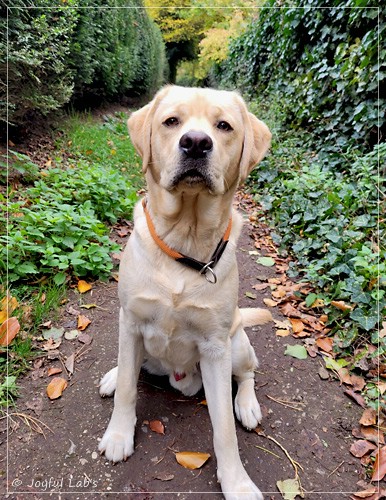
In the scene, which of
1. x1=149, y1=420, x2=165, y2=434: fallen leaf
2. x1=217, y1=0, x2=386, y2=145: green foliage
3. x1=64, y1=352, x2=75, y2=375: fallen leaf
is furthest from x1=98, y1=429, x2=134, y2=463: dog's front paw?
x1=217, y1=0, x2=386, y2=145: green foliage

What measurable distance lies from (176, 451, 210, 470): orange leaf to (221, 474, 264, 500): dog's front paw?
17cm

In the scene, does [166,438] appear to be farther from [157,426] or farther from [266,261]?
[266,261]

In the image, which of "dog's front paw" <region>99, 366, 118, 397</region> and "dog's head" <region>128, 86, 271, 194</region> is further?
"dog's front paw" <region>99, 366, 118, 397</region>

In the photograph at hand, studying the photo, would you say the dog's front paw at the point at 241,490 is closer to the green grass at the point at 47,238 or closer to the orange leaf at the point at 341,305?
the green grass at the point at 47,238

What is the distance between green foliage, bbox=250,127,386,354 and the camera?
2.76m

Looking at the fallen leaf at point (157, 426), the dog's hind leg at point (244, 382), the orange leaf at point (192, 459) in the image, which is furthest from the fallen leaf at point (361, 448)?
the fallen leaf at point (157, 426)

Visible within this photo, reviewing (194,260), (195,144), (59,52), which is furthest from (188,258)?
(59,52)

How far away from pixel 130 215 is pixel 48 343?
7.24ft

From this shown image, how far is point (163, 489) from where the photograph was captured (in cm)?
183

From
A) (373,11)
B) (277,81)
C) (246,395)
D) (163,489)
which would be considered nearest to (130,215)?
(246,395)

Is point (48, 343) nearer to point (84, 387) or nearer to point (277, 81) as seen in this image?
point (84, 387)

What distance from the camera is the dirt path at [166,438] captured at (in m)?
1.85

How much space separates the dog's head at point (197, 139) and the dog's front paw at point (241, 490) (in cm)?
150

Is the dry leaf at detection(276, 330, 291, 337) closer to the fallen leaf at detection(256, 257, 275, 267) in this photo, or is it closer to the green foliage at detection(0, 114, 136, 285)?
the fallen leaf at detection(256, 257, 275, 267)
